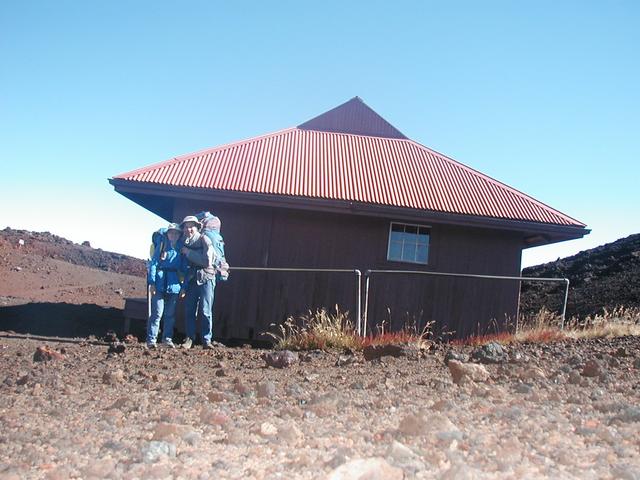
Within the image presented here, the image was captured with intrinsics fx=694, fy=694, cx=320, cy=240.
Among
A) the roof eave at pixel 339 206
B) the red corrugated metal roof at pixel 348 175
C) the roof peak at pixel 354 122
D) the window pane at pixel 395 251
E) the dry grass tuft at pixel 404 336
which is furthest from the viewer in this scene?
the roof peak at pixel 354 122

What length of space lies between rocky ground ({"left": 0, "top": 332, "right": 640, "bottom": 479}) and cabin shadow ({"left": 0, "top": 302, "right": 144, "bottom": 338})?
18.3 ft

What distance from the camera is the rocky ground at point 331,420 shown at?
3246mm

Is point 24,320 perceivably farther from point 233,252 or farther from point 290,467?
point 290,467

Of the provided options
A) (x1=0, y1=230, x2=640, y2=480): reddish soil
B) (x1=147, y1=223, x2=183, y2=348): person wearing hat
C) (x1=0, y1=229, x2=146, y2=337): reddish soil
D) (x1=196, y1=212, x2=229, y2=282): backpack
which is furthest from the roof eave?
(x1=0, y1=230, x2=640, y2=480): reddish soil

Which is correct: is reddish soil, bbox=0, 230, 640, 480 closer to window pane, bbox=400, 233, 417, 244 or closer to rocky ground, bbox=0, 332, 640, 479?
rocky ground, bbox=0, 332, 640, 479

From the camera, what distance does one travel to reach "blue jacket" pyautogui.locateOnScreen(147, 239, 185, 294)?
9039 millimetres

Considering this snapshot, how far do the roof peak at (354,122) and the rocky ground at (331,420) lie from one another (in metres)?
10.7

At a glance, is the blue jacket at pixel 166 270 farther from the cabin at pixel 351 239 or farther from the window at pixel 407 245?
the window at pixel 407 245

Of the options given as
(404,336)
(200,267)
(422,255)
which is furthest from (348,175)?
(404,336)

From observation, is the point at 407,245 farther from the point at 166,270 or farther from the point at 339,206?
the point at 166,270

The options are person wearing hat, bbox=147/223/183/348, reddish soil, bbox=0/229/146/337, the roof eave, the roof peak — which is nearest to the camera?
person wearing hat, bbox=147/223/183/348

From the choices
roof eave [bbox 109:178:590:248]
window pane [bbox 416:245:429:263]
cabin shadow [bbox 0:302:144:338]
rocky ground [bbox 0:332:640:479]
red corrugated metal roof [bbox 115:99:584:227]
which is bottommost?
cabin shadow [bbox 0:302:144:338]

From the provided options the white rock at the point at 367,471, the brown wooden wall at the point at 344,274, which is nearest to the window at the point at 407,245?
the brown wooden wall at the point at 344,274

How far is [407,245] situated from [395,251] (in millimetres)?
260
